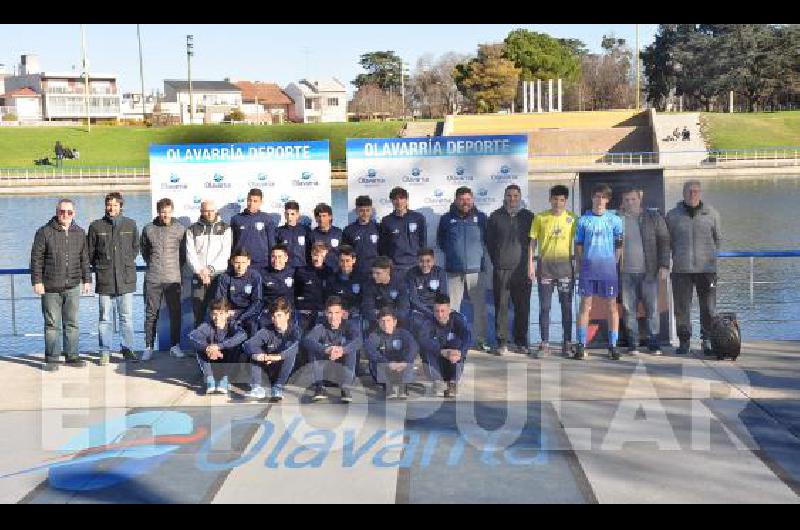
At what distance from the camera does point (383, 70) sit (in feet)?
375

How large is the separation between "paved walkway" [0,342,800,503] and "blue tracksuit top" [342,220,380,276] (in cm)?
141

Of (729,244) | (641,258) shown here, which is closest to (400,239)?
(641,258)

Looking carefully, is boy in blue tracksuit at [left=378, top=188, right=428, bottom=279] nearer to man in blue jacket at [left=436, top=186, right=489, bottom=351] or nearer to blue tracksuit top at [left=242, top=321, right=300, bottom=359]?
man in blue jacket at [left=436, top=186, right=489, bottom=351]

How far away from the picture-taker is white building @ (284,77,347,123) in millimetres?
113938

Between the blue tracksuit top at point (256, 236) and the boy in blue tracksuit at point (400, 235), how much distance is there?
105 centimetres

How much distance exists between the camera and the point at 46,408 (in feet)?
25.1

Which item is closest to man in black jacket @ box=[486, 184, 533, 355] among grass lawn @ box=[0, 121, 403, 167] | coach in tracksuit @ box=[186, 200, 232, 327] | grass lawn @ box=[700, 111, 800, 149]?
coach in tracksuit @ box=[186, 200, 232, 327]

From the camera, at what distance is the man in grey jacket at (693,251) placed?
891 cm

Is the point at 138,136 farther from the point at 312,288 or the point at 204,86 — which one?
the point at 312,288

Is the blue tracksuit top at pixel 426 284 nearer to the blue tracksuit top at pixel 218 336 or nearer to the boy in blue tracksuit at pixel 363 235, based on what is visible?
the boy in blue tracksuit at pixel 363 235

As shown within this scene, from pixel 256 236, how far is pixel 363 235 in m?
1.00

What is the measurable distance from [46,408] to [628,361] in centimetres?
496

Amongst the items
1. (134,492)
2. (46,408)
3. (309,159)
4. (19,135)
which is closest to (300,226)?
(309,159)
